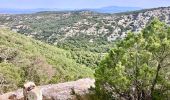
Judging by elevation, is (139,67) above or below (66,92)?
above

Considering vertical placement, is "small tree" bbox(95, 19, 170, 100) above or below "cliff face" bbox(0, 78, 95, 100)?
above

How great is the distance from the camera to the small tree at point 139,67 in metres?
26.5

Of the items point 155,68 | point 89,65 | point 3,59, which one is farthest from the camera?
point 89,65

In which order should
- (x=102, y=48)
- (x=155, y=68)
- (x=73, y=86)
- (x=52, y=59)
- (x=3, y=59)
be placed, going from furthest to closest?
(x=102, y=48) → (x=52, y=59) → (x=3, y=59) → (x=73, y=86) → (x=155, y=68)

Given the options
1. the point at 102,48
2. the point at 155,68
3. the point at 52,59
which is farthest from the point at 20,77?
the point at 102,48

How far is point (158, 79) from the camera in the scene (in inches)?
1047

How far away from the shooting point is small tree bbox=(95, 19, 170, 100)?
86.9 feet

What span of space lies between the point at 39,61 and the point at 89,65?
53.5 metres

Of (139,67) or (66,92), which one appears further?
(66,92)

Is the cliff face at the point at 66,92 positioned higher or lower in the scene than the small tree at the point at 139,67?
lower

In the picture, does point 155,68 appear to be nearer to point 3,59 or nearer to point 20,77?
point 20,77

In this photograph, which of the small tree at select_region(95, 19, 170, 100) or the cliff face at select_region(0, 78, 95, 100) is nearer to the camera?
the small tree at select_region(95, 19, 170, 100)

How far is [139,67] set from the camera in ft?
87.7

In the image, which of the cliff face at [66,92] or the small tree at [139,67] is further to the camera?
the cliff face at [66,92]
